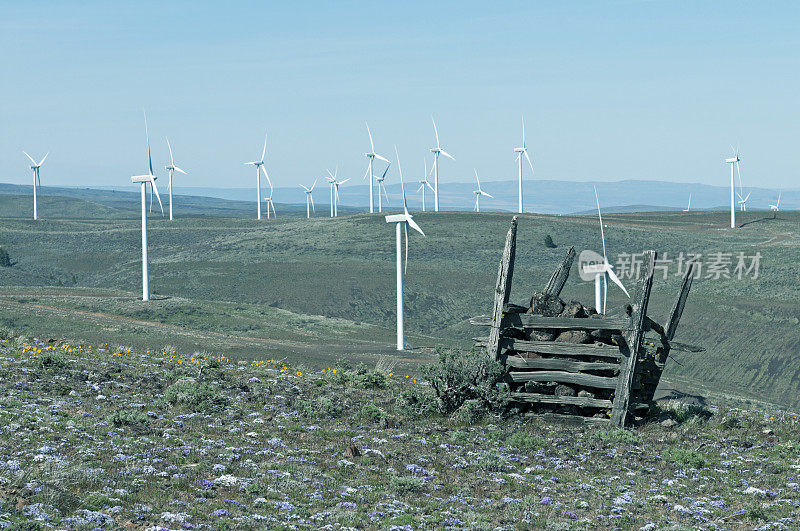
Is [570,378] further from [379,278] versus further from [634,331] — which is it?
[379,278]

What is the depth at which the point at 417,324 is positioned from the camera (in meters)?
64.5

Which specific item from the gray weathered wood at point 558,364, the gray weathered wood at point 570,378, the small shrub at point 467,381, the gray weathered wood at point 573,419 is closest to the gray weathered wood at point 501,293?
the small shrub at point 467,381

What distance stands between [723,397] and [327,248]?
6854 centimetres

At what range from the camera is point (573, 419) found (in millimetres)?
17062

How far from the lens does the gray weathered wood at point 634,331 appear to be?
52.3ft

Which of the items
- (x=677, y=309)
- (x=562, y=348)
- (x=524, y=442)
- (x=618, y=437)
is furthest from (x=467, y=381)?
(x=677, y=309)

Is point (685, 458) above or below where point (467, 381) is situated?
below

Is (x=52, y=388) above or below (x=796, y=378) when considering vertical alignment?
above

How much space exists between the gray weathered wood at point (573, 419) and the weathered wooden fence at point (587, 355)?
0.8 inches

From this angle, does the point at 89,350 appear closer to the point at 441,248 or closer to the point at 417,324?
the point at 417,324

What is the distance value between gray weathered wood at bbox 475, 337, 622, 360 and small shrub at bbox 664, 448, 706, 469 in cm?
231

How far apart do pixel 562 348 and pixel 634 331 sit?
1470 mm

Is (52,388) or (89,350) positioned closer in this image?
(52,388)

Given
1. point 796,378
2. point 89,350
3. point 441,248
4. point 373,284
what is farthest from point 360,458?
point 441,248
